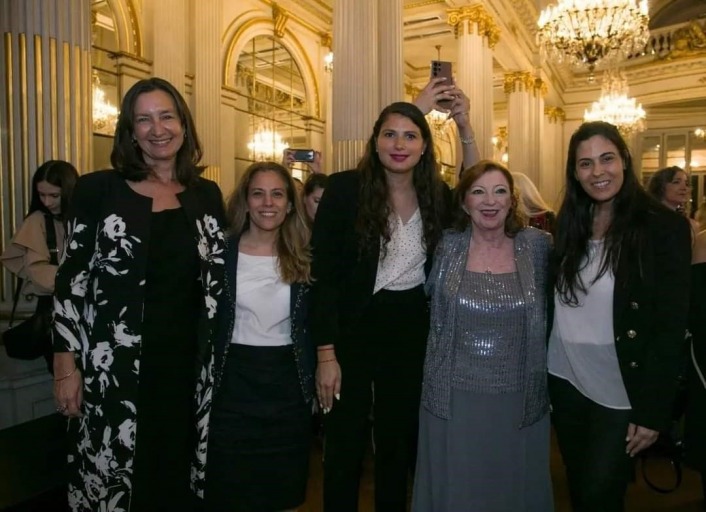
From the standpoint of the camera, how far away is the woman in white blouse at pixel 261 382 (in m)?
2.07

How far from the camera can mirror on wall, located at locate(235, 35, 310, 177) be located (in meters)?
9.88

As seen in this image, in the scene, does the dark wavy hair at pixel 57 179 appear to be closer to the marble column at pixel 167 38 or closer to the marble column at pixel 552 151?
the marble column at pixel 167 38

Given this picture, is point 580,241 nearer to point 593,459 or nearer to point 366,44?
point 593,459

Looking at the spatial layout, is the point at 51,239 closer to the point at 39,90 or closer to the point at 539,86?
the point at 39,90

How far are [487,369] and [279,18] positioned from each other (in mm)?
9816

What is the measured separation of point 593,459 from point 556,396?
24 cm

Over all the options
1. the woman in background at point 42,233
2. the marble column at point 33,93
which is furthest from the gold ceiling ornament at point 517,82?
the woman in background at point 42,233

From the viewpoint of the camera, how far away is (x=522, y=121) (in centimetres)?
1509

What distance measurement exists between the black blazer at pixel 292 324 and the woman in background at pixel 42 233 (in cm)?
163

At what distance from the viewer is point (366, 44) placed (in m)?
5.77

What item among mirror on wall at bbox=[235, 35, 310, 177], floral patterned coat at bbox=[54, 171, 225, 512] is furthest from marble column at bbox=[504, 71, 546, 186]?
floral patterned coat at bbox=[54, 171, 225, 512]

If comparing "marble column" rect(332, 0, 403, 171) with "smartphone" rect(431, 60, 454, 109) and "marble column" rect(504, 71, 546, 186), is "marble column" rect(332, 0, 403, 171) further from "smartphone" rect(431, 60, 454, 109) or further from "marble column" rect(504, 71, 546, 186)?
"marble column" rect(504, 71, 546, 186)

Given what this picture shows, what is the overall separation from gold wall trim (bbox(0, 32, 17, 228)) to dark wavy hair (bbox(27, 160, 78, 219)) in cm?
31

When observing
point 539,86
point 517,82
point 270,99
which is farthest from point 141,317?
point 539,86
